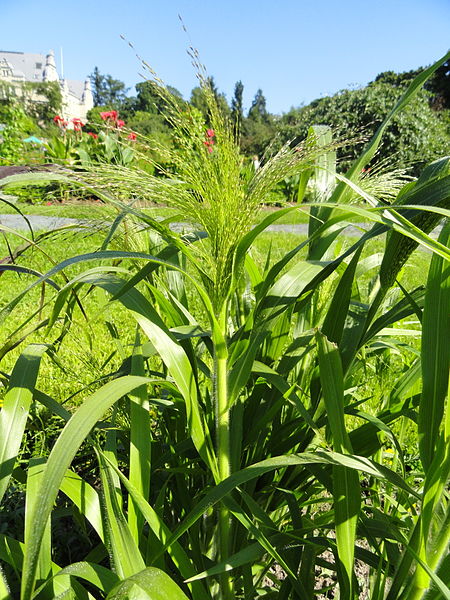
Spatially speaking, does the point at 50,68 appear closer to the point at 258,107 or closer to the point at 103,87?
the point at 103,87

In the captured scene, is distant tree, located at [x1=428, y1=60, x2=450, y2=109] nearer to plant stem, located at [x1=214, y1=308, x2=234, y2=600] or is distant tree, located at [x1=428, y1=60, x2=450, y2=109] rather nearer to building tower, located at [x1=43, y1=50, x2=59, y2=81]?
plant stem, located at [x1=214, y1=308, x2=234, y2=600]

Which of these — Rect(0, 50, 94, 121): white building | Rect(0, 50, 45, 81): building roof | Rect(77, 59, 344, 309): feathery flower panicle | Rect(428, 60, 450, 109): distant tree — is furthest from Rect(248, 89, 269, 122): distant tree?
Rect(0, 50, 45, 81): building roof

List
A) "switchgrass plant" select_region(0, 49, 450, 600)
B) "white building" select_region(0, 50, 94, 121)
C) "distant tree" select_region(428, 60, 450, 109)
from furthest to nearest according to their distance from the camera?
"white building" select_region(0, 50, 94, 121)
"distant tree" select_region(428, 60, 450, 109)
"switchgrass plant" select_region(0, 49, 450, 600)

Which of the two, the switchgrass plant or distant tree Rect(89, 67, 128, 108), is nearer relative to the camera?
the switchgrass plant

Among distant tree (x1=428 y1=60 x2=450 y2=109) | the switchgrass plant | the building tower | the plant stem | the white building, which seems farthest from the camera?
the building tower

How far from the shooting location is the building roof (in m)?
78.1

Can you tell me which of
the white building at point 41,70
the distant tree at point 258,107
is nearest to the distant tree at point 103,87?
the white building at point 41,70

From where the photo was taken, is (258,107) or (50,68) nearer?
(258,107)

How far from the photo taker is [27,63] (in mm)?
83562

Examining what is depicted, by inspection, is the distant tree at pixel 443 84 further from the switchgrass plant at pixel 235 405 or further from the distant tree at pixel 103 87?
the distant tree at pixel 103 87

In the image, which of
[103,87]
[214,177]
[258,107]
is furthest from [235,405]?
[103,87]

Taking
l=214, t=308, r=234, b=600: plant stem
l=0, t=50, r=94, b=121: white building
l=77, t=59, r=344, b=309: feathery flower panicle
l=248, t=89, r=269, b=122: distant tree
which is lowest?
l=214, t=308, r=234, b=600: plant stem

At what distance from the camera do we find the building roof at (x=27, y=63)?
7812 cm

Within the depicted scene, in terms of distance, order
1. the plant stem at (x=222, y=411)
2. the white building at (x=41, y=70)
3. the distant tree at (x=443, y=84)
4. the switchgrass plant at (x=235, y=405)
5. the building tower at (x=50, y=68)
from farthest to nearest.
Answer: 1. the building tower at (x=50, y=68)
2. the white building at (x=41, y=70)
3. the distant tree at (x=443, y=84)
4. the plant stem at (x=222, y=411)
5. the switchgrass plant at (x=235, y=405)
